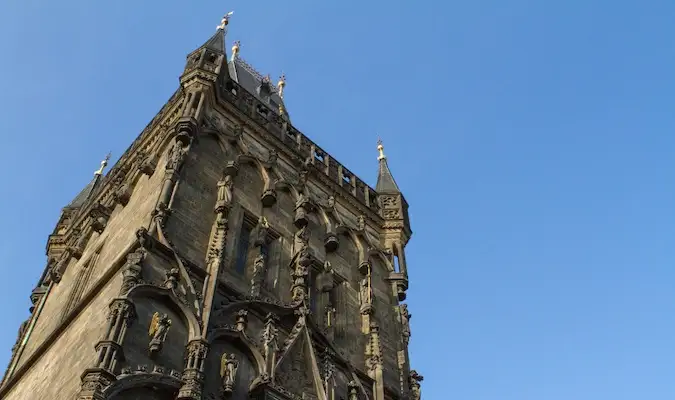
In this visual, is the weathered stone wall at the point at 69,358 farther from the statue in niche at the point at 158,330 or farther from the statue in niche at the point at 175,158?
the statue in niche at the point at 175,158

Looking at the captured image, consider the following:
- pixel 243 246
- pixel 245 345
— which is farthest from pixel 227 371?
pixel 243 246

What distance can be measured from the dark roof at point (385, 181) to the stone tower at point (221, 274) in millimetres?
129

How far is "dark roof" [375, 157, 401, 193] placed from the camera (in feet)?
70.3

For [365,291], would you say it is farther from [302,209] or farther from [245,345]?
[245,345]

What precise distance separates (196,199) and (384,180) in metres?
8.57

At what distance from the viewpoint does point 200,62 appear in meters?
18.0

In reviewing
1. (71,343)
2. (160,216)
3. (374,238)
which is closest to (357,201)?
(374,238)

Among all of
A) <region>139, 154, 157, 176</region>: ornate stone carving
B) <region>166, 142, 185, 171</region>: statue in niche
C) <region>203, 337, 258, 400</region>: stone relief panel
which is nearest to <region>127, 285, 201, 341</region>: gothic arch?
<region>203, 337, 258, 400</region>: stone relief panel

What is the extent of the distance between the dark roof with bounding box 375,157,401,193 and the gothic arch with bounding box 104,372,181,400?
11455 millimetres

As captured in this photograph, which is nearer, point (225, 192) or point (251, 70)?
point (225, 192)

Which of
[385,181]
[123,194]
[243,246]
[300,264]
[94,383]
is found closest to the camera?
[94,383]

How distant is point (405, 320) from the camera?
17.5m

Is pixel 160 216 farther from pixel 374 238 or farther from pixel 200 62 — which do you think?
pixel 374 238

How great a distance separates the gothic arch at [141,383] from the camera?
10.1 metres
